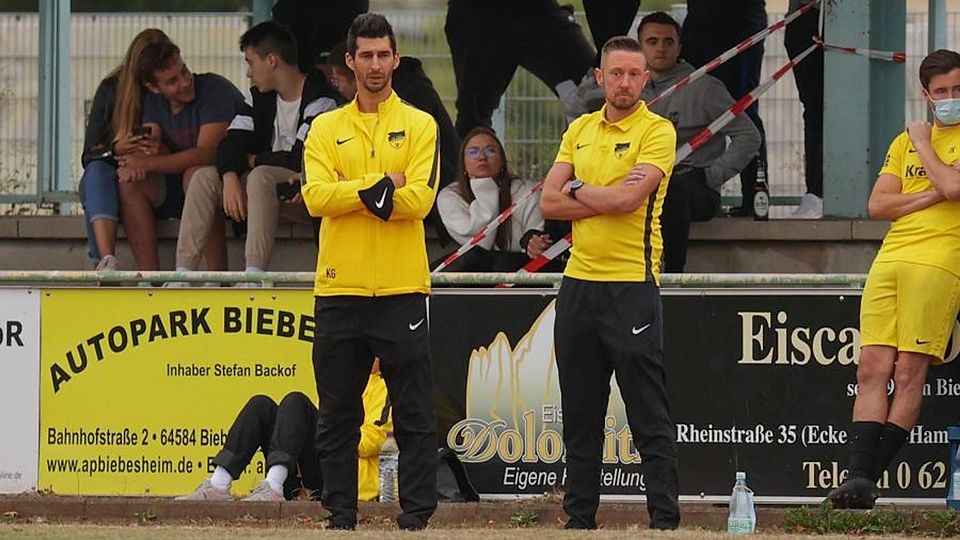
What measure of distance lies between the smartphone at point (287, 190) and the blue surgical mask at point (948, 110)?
4056mm

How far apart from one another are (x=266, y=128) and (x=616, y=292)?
4307mm

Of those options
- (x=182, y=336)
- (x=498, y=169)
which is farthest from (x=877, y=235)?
(x=182, y=336)

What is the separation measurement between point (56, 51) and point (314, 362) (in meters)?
6.32

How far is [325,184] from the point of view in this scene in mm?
9320

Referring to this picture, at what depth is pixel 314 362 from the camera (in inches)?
373

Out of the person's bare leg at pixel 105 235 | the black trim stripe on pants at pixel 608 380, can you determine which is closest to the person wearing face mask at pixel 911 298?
the black trim stripe on pants at pixel 608 380

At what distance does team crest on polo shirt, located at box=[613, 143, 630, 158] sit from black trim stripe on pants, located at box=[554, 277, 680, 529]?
61 centimetres

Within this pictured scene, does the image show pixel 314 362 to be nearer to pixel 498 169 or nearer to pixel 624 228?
pixel 624 228

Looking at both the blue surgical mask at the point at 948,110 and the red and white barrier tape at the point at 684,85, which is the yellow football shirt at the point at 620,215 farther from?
the red and white barrier tape at the point at 684,85

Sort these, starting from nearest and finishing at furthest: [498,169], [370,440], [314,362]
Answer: [314,362] < [370,440] < [498,169]

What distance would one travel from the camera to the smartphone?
12.6m

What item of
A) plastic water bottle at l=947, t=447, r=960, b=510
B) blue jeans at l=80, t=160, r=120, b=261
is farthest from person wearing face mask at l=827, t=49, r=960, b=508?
blue jeans at l=80, t=160, r=120, b=261

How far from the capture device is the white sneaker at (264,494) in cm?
1085

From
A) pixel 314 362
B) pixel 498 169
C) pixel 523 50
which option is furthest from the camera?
pixel 523 50
